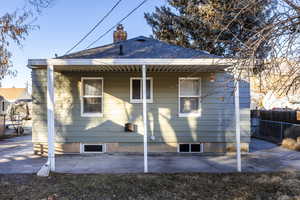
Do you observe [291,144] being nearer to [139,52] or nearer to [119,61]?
[139,52]

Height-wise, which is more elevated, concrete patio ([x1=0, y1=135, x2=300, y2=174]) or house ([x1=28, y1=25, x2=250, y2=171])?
house ([x1=28, y1=25, x2=250, y2=171])

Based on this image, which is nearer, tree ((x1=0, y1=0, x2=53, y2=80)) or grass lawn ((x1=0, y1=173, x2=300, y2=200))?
grass lawn ((x1=0, y1=173, x2=300, y2=200))

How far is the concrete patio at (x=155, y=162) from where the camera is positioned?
16.8 feet

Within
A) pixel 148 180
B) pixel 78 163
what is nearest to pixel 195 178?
pixel 148 180

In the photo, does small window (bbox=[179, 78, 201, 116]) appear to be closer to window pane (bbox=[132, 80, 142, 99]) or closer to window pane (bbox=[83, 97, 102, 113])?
window pane (bbox=[132, 80, 142, 99])

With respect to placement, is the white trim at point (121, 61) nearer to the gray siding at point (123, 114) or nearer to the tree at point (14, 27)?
the gray siding at point (123, 114)

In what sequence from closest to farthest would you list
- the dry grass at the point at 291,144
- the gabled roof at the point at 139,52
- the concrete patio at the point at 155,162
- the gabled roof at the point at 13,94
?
1. the concrete patio at the point at 155,162
2. the gabled roof at the point at 139,52
3. the dry grass at the point at 291,144
4. the gabled roof at the point at 13,94

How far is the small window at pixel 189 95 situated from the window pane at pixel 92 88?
8.63ft

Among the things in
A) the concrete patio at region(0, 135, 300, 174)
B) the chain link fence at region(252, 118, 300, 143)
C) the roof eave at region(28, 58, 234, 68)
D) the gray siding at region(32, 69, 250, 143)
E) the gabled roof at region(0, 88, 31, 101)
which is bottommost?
the concrete patio at region(0, 135, 300, 174)

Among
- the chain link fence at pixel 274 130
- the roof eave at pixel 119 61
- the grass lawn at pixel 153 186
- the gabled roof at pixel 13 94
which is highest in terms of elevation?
the gabled roof at pixel 13 94

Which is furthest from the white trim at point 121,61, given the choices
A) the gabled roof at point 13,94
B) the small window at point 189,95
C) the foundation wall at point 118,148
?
the gabled roof at point 13,94

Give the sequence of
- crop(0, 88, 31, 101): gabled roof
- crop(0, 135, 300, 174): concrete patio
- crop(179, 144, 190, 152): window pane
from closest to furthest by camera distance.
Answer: crop(0, 135, 300, 174): concrete patio, crop(179, 144, 190, 152): window pane, crop(0, 88, 31, 101): gabled roof

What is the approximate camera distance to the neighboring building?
656cm

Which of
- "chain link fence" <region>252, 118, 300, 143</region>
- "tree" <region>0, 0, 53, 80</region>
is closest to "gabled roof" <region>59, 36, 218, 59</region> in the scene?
"tree" <region>0, 0, 53, 80</region>
